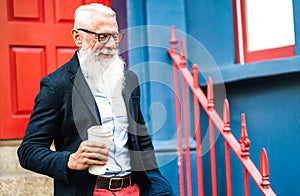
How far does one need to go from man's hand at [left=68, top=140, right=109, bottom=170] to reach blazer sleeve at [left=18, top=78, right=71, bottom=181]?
11cm

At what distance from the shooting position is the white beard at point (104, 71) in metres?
2.83

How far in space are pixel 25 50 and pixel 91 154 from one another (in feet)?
10.2

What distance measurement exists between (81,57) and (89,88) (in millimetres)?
176

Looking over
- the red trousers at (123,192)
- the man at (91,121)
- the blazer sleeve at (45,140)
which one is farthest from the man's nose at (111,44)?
the red trousers at (123,192)

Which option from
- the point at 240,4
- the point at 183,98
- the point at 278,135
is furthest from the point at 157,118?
the point at 240,4

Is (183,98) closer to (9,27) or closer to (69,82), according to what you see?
(9,27)

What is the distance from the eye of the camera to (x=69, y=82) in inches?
108

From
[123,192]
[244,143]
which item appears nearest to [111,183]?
[123,192]

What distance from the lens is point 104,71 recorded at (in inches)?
114

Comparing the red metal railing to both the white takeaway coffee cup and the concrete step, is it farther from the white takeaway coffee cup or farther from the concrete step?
the white takeaway coffee cup

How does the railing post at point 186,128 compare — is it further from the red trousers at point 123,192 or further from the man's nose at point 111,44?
the man's nose at point 111,44

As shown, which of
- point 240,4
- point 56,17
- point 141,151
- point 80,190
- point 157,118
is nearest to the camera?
point 80,190

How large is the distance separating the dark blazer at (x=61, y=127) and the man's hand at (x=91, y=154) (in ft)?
0.35

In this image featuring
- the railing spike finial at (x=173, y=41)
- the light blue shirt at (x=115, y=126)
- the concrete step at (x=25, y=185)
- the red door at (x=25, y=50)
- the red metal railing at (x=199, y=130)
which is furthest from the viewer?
the red door at (x=25, y=50)
